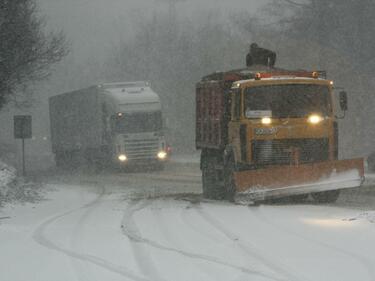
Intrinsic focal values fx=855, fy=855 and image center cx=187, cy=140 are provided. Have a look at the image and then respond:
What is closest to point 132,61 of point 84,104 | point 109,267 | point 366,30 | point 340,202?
point 366,30

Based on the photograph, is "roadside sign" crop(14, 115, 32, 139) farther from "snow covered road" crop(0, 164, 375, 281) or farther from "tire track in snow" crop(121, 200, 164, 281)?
"tire track in snow" crop(121, 200, 164, 281)

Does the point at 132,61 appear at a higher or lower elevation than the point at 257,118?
higher

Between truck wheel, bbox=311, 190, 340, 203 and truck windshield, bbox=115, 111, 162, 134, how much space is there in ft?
64.4

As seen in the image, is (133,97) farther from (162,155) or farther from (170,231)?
(170,231)

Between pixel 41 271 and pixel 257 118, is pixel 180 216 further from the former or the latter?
pixel 41 271

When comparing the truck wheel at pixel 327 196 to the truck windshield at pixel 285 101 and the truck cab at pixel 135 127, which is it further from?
the truck cab at pixel 135 127

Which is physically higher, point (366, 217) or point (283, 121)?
point (283, 121)

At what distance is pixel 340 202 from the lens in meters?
19.8

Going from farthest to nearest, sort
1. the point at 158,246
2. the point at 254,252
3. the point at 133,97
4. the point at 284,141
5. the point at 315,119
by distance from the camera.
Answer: the point at 133,97, the point at 315,119, the point at 284,141, the point at 158,246, the point at 254,252

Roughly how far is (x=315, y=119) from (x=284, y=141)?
93 centimetres

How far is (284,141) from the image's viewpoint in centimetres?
1912

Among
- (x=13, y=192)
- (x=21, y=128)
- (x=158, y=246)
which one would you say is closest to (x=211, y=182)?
(x=13, y=192)

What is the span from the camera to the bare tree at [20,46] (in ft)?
88.1

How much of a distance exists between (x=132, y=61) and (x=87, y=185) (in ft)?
193
